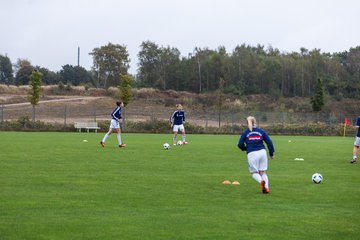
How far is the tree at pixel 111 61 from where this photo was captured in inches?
4139

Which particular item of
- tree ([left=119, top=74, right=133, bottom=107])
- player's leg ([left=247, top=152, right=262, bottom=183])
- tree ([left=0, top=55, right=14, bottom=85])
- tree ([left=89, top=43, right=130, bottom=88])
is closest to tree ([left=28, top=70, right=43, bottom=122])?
tree ([left=119, top=74, right=133, bottom=107])

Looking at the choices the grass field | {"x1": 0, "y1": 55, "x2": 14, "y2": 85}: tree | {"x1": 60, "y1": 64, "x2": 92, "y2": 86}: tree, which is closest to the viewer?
the grass field

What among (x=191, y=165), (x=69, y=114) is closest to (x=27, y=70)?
(x=69, y=114)

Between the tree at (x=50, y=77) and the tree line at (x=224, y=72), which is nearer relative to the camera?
the tree line at (x=224, y=72)

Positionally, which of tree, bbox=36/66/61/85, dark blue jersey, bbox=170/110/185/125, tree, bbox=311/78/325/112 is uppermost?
tree, bbox=36/66/61/85

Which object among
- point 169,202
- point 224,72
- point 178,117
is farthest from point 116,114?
point 224,72

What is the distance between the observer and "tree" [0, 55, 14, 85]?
116438 mm

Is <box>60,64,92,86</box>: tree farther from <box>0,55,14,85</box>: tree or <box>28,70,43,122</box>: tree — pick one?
<box>28,70,43,122</box>: tree

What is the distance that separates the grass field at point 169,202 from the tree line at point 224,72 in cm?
8260

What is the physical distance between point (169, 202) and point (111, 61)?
95409 mm

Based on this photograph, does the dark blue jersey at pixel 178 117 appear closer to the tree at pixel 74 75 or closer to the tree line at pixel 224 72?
the tree line at pixel 224 72

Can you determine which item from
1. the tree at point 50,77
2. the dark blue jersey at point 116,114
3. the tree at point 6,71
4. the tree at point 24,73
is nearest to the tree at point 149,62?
the tree at point 50,77

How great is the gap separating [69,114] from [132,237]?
226ft

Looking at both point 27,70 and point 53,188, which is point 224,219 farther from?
point 27,70
